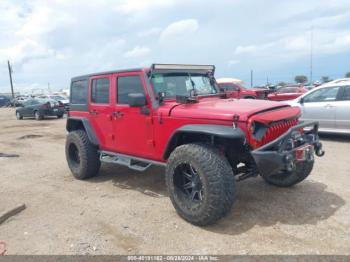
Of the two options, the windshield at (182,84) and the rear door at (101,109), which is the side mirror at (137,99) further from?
the rear door at (101,109)

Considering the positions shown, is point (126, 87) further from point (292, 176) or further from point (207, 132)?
point (292, 176)

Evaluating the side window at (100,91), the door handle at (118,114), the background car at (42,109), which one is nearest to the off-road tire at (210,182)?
the door handle at (118,114)

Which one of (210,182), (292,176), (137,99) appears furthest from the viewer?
(292,176)

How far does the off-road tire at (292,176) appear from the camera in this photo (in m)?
4.99

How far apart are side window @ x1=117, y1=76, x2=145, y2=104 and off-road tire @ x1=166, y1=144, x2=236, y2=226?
1.41 metres

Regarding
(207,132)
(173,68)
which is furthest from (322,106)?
(207,132)

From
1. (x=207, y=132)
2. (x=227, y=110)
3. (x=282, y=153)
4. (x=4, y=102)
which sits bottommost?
(x=4, y=102)

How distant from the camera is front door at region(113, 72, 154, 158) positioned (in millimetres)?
4961

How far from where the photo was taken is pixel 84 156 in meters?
6.16

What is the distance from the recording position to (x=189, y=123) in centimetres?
435

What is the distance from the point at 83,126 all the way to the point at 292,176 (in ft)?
12.4

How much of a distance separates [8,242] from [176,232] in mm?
1922

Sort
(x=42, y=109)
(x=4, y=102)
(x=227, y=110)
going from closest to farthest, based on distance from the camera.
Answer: (x=227, y=110), (x=42, y=109), (x=4, y=102)

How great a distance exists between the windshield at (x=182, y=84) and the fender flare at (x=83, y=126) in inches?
69.4
